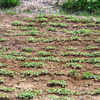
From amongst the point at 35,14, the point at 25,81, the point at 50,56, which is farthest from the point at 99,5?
the point at 25,81

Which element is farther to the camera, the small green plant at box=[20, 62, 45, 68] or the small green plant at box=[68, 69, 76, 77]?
the small green plant at box=[20, 62, 45, 68]

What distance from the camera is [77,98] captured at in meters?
4.21

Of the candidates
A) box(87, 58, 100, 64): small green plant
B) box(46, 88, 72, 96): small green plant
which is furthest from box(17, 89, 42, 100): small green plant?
box(87, 58, 100, 64): small green plant

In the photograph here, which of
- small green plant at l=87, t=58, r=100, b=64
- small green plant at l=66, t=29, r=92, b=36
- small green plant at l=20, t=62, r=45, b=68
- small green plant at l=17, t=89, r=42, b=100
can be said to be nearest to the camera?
small green plant at l=17, t=89, r=42, b=100

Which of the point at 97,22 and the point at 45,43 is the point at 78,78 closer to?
the point at 45,43

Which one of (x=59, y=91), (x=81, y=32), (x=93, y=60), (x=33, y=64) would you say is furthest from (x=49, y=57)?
(x=81, y=32)

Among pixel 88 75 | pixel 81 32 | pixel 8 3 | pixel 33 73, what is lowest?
pixel 88 75

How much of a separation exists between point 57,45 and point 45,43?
1.52ft

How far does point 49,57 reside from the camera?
573 centimetres

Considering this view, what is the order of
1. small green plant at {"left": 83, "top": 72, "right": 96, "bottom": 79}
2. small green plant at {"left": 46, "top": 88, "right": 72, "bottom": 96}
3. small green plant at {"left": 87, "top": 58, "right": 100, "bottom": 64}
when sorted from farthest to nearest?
small green plant at {"left": 87, "top": 58, "right": 100, "bottom": 64}
small green plant at {"left": 83, "top": 72, "right": 96, "bottom": 79}
small green plant at {"left": 46, "top": 88, "right": 72, "bottom": 96}

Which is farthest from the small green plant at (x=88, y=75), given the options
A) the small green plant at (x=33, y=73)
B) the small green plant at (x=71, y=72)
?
the small green plant at (x=33, y=73)

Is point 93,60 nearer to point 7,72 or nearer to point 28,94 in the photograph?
point 28,94

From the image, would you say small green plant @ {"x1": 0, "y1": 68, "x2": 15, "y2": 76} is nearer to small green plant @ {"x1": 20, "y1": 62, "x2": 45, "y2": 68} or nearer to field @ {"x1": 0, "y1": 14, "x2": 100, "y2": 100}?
field @ {"x1": 0, "y1": 14, "x2": 100, "y2": 100}

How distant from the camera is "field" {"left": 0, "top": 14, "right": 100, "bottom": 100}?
441 centimetres
